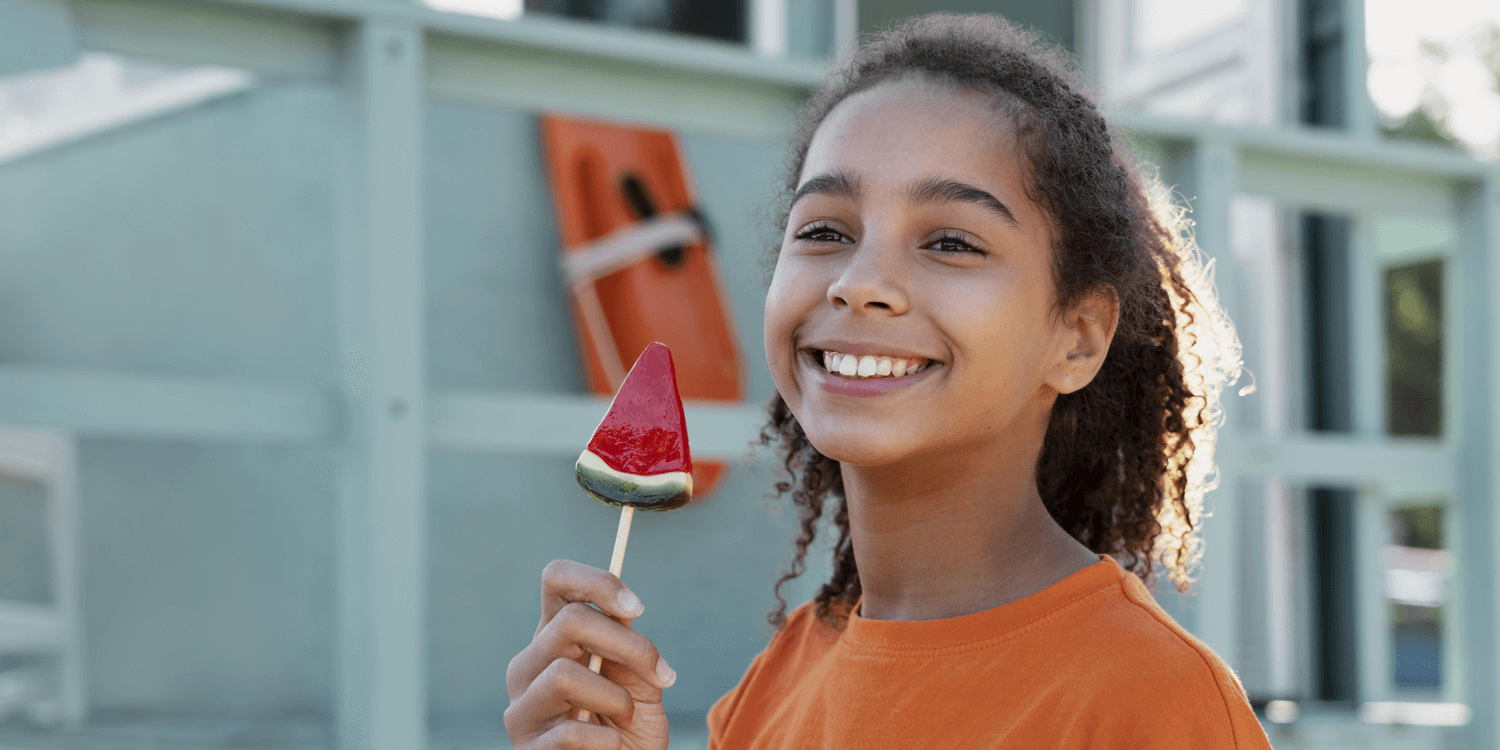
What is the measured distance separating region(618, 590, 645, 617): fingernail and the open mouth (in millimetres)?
304

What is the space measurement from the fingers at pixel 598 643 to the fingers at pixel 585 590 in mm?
15

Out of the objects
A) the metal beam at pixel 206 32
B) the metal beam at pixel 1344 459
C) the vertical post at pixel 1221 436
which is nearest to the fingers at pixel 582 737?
the metal beam at pixel 206 32

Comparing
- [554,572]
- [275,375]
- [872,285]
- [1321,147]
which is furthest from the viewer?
[275,375]

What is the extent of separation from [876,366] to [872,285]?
83mm

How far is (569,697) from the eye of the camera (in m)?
1.31

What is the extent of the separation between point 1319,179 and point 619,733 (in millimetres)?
2508

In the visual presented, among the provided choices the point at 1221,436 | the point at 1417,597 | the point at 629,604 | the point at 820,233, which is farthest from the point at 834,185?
the point at 1417,597

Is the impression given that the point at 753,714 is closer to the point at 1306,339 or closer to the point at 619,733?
the point at 619,733

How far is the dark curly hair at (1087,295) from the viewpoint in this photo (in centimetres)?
141

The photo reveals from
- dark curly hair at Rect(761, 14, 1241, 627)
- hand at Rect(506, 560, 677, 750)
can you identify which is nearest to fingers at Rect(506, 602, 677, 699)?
hand at Rect(506, 560, 677, 750)

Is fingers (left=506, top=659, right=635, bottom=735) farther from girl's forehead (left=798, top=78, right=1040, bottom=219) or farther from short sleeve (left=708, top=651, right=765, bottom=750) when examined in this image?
girl's forehead (left=798, top=78, right=1040, bottom=219)

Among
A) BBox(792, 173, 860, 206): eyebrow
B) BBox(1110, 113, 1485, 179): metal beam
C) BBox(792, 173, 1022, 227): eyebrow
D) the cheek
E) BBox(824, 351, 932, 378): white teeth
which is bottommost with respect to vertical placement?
BBox(824, 351, 932, 378): white teeth

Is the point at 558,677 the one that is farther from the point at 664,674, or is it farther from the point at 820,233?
the point at 820,233

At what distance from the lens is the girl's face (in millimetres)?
1294
